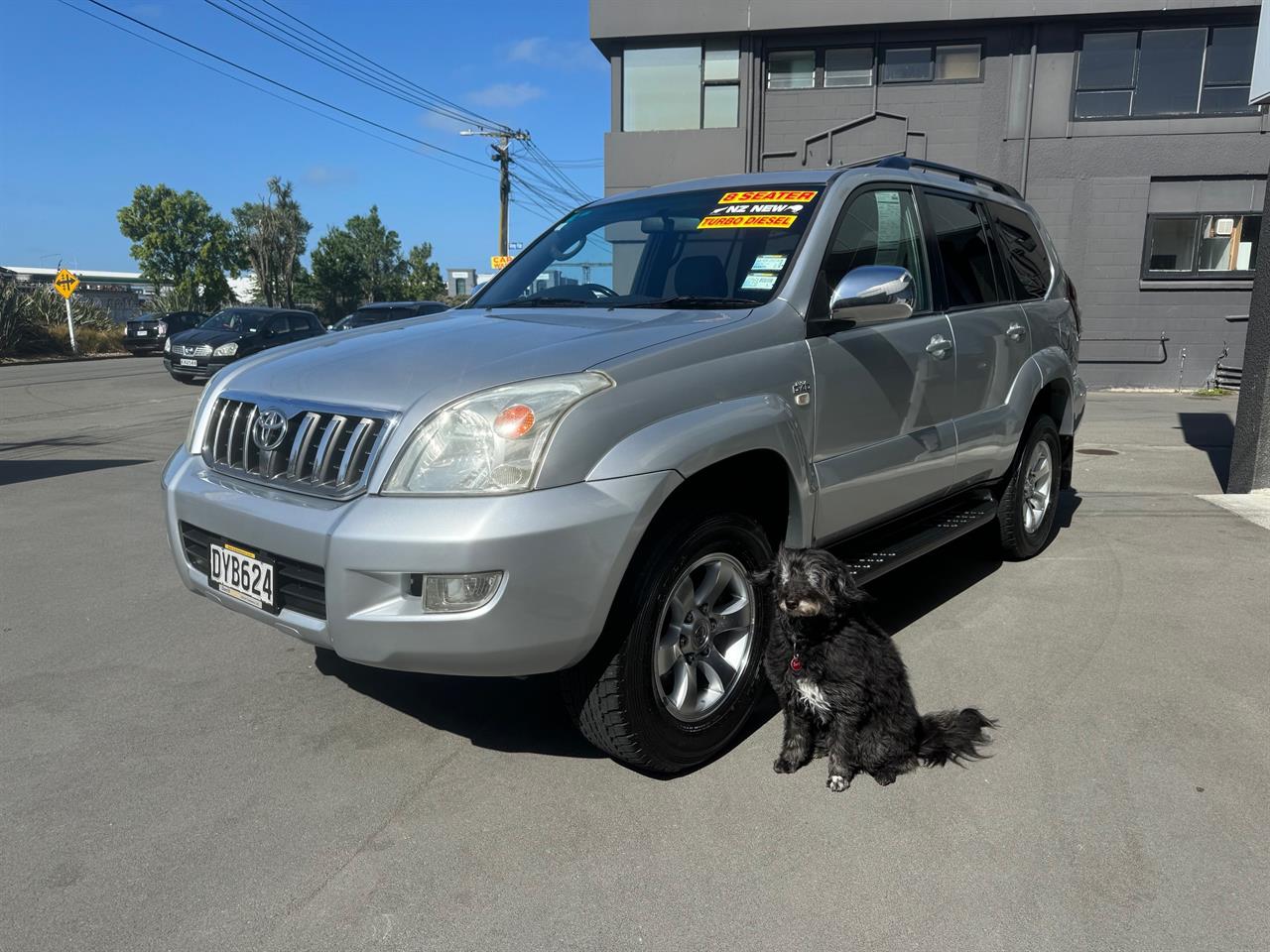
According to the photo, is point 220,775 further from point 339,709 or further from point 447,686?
point 447,686

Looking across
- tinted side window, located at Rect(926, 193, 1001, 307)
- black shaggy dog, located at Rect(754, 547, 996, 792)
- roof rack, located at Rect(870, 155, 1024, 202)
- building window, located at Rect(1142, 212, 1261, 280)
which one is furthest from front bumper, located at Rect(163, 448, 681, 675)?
building window, located at Rect(1142, 212, 1261, 280)

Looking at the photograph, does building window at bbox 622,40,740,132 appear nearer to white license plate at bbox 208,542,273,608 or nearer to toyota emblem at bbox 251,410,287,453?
toyota emblem at bbox 251,410,287,453

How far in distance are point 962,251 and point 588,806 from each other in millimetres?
3312

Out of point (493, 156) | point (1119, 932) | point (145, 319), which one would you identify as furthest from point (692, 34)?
point (145, 319)

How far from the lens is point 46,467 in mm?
8953

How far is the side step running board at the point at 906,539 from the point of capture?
3678mm

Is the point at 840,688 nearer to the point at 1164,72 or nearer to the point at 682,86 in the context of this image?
the point at 682,86

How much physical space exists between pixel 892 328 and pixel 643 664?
6.27 ft

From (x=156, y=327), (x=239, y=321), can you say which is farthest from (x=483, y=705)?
(x=156, y=327)

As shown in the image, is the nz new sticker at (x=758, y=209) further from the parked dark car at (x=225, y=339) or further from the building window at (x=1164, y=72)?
Answer: the building window at (x=1164, y=72)

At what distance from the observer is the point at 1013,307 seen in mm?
4961

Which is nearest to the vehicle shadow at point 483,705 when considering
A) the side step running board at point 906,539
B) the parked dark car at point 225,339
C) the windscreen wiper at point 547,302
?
the side step running board at point 906,539

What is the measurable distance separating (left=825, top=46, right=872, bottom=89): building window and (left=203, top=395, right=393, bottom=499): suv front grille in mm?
18331

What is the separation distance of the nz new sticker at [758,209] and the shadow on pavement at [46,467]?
718cm
